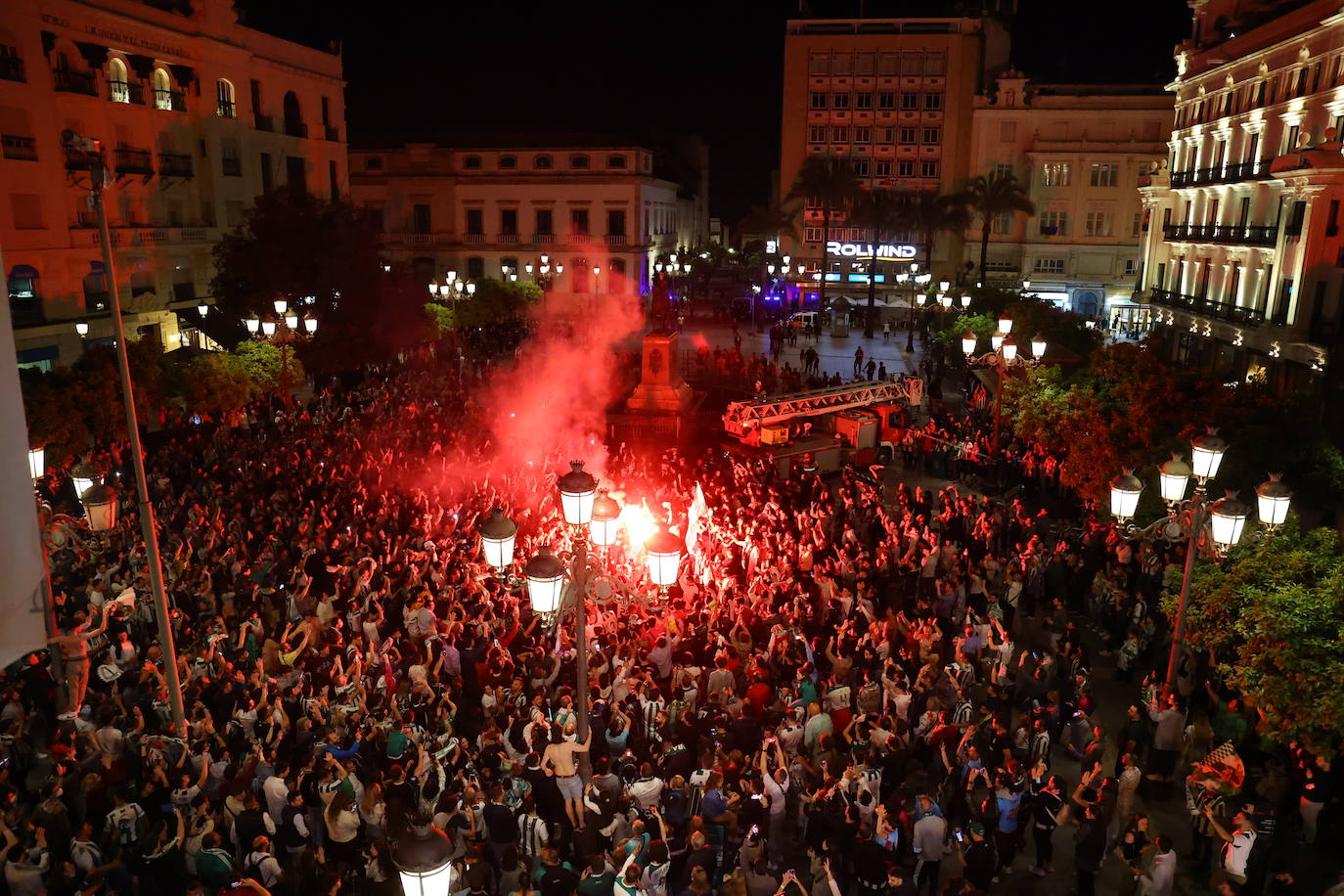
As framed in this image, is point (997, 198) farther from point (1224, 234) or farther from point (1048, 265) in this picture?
→ point (1224, 234)

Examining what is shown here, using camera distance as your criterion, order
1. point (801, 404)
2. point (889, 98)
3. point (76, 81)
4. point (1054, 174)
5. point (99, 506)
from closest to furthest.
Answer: point (99, 506) < point (801, 404) < point (76, 81) < point (1054, 174) < point (889, 98)

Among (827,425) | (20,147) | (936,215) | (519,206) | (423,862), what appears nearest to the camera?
(423,862)

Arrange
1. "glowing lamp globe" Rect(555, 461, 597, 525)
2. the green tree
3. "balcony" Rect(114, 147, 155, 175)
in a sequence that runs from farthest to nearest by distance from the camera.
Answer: "balcony" Rect(114, 147, 155, 175), the green tree, "glowing lamp globe" Rect(555, 461, 597, 525)

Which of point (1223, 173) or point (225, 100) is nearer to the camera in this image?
point (225, 100)

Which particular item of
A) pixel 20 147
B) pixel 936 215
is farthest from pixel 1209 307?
pixel 20 147

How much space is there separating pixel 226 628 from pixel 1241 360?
3343 cm

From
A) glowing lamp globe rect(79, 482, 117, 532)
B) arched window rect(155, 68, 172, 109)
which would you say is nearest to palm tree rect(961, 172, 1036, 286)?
arched window rect(155, 68, 172, 109)

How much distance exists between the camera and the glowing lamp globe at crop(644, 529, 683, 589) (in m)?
7.75

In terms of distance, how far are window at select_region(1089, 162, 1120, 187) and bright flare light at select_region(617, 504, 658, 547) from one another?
5247 centimetres

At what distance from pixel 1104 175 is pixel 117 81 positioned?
51374 mm

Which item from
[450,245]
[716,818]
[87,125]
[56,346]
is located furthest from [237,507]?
[450,245]

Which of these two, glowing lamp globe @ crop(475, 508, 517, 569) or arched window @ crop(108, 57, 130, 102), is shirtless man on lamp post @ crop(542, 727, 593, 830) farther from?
arched window @ crop(108, 57, 130, 102)

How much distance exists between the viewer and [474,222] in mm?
62594

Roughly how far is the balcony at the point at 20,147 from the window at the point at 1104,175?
175 feet
